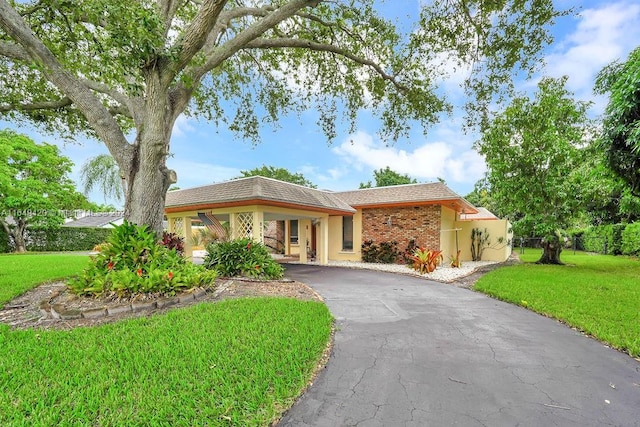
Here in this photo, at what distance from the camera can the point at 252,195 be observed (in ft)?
31.0

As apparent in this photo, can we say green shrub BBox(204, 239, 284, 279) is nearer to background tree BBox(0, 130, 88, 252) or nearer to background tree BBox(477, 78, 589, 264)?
background tree BBox(477, 78, 589, 264)

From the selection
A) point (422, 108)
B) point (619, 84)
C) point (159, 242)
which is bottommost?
point (159, 242)

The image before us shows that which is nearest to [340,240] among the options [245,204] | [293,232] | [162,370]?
[293,232]

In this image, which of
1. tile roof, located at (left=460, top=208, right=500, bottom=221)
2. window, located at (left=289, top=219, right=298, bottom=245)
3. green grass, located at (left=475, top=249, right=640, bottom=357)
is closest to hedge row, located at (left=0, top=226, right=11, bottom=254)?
window, located at (left=289, top=219, right=298, bottom=245)

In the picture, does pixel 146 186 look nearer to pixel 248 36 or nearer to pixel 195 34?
pixel 195 34

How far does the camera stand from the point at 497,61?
8695 millimetres

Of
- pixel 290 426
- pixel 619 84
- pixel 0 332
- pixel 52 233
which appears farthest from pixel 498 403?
pixel 52 233

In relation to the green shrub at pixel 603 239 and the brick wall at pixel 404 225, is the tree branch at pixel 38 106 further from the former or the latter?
the green shrub at pixel 603 239

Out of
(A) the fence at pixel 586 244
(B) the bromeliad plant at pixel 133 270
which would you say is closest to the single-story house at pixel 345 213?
(B) the bromeliad plant at pixel 133 270

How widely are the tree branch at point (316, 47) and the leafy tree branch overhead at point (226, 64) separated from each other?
0.19 ft

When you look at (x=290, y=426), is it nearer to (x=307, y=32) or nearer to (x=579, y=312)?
(x=579, y=312)

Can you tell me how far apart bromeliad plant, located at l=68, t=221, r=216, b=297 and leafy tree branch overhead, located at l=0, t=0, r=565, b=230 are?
73 cm

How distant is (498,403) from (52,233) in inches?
1025

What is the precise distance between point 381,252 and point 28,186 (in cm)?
2140
